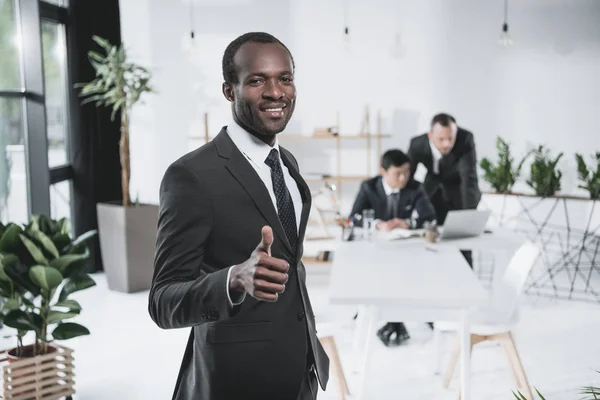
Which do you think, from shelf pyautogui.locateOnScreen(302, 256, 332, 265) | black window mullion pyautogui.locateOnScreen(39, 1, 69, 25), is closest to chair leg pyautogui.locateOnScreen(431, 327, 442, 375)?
shelf pyautogui.locateOnScreen(302, 256, 332, 265)

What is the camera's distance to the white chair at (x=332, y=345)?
3.25m

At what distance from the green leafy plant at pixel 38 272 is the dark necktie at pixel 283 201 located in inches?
77.3

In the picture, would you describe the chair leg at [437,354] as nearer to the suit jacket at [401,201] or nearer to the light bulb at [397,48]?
the suit jacket at [401,201]

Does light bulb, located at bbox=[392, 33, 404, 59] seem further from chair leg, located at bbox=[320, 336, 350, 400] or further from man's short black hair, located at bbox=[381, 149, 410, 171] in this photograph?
chair leg, located at bbox=[320, 336, 350, 400]

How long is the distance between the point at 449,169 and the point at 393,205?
73 cm

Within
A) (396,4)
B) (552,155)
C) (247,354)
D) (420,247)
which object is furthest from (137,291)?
(247,354)

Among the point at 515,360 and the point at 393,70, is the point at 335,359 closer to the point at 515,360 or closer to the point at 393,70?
the point at 515,360

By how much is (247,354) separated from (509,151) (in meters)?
5.86

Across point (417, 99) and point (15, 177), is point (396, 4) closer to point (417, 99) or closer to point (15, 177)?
point (417, 99)

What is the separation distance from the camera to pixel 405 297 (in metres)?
2.87

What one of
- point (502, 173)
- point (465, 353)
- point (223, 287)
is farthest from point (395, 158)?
point (223, 287)

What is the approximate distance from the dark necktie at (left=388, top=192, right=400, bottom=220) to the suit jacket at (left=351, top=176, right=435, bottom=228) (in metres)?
0.02

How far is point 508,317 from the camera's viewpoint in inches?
131

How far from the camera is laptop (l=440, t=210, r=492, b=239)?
4070 mm
